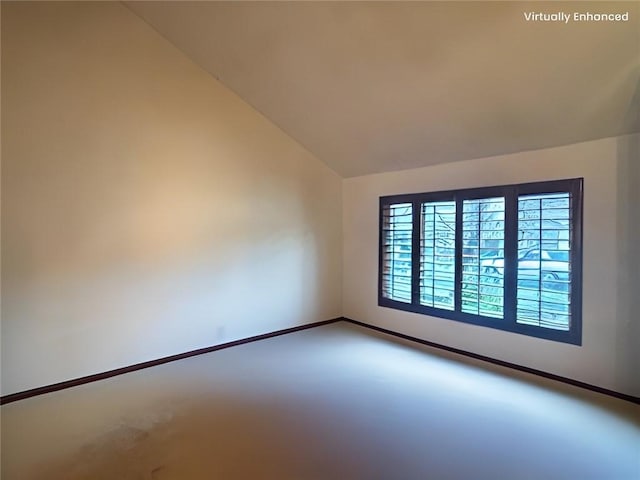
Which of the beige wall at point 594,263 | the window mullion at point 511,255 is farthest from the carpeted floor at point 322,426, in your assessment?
the window mullion at point 511,255

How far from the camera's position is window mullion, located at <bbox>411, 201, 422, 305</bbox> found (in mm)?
4125

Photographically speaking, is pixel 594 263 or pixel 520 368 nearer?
pixel 594 263

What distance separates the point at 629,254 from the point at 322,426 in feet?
8.50

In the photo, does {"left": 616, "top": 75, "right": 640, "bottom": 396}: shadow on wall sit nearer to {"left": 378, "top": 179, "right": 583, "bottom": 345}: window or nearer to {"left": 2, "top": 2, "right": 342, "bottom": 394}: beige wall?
{"left": 378, "top": 179, "right": 583, "bottom": 345}: window

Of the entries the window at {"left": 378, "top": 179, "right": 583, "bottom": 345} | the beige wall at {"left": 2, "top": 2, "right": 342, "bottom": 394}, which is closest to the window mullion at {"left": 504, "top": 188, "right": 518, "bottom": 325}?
the window at {"left": 378, "top": 179, "right": 583, "bottom": 345}

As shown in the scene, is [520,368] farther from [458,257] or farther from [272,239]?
[272,239]

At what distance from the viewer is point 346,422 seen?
245 centimetres

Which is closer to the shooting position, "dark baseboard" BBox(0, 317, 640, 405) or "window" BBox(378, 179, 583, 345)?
"dark baseboard" BBox(0, 317, 640, 405)

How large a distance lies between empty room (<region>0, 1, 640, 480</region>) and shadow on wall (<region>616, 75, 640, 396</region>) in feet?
0.04

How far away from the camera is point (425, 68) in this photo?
9.13 feet

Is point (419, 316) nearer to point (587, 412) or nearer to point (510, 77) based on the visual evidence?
point (587, 412)

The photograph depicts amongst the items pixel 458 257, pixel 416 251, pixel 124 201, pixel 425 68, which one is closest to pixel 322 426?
pixel 458 257

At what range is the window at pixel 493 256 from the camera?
2.99 m

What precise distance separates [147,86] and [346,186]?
2704 millimetres
